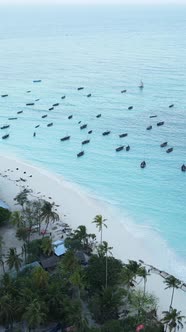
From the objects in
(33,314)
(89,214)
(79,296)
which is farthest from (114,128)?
(33,314)

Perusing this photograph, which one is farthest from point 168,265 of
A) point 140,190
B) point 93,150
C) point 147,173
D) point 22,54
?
point 22,54

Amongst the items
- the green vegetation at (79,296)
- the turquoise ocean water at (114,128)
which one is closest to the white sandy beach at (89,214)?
the turquoise ocean water at (114,128)

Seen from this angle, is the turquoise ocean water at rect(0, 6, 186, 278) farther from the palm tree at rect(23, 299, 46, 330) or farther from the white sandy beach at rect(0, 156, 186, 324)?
the palm tree at rect(23, 299, 46, 330)

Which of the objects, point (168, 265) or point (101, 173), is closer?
point (168, 265)

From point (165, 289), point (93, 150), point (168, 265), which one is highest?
point (93, 150)

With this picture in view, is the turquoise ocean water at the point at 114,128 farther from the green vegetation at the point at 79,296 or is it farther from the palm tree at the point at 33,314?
the palm tree at the point at 33,314

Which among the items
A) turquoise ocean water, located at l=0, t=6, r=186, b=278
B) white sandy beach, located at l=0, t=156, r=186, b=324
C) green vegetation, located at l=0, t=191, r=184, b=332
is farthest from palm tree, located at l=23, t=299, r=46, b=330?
turquoise ocean water, located at l=0, t=6, r=186, b=278

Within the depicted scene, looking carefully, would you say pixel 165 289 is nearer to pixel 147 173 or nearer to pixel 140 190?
pixel 140 190
